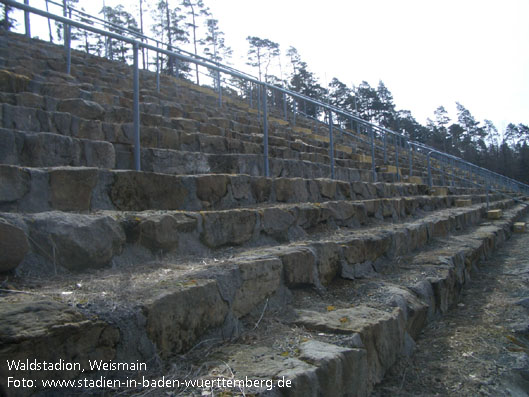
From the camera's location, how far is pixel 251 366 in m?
1.76

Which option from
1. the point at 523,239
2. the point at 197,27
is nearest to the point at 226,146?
the point at 523,239

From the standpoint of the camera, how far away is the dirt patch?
96.8 inches

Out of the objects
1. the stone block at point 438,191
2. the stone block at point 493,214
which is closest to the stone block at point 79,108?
the stone block at point 438,191

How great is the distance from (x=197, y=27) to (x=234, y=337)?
2949 centimetres

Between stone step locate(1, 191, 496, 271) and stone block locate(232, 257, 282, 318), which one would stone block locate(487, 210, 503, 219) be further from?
stone block locate(232, 257, 282, 318)

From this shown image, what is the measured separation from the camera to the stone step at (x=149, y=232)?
1.92 meters

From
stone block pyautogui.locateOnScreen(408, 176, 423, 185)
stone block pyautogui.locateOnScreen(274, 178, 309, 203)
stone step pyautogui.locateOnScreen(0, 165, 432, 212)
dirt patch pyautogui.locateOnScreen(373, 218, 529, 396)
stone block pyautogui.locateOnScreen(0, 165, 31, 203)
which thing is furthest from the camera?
stone block pyautogui.locateOnScreen(408, 176, 423, 185)

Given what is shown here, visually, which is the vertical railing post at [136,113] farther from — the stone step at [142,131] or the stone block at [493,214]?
the stone block at [493,214]

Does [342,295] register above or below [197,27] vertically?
below

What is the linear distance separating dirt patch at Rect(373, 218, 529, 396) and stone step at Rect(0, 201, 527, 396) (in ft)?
0.51

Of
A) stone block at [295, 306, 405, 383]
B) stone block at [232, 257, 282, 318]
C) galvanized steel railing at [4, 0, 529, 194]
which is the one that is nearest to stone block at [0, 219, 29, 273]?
stone block at [232, 257, 282, 318]

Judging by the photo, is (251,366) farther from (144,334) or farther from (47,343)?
(47,343)

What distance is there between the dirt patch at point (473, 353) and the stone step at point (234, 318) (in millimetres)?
154

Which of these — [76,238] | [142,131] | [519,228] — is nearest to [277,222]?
[142,131]
